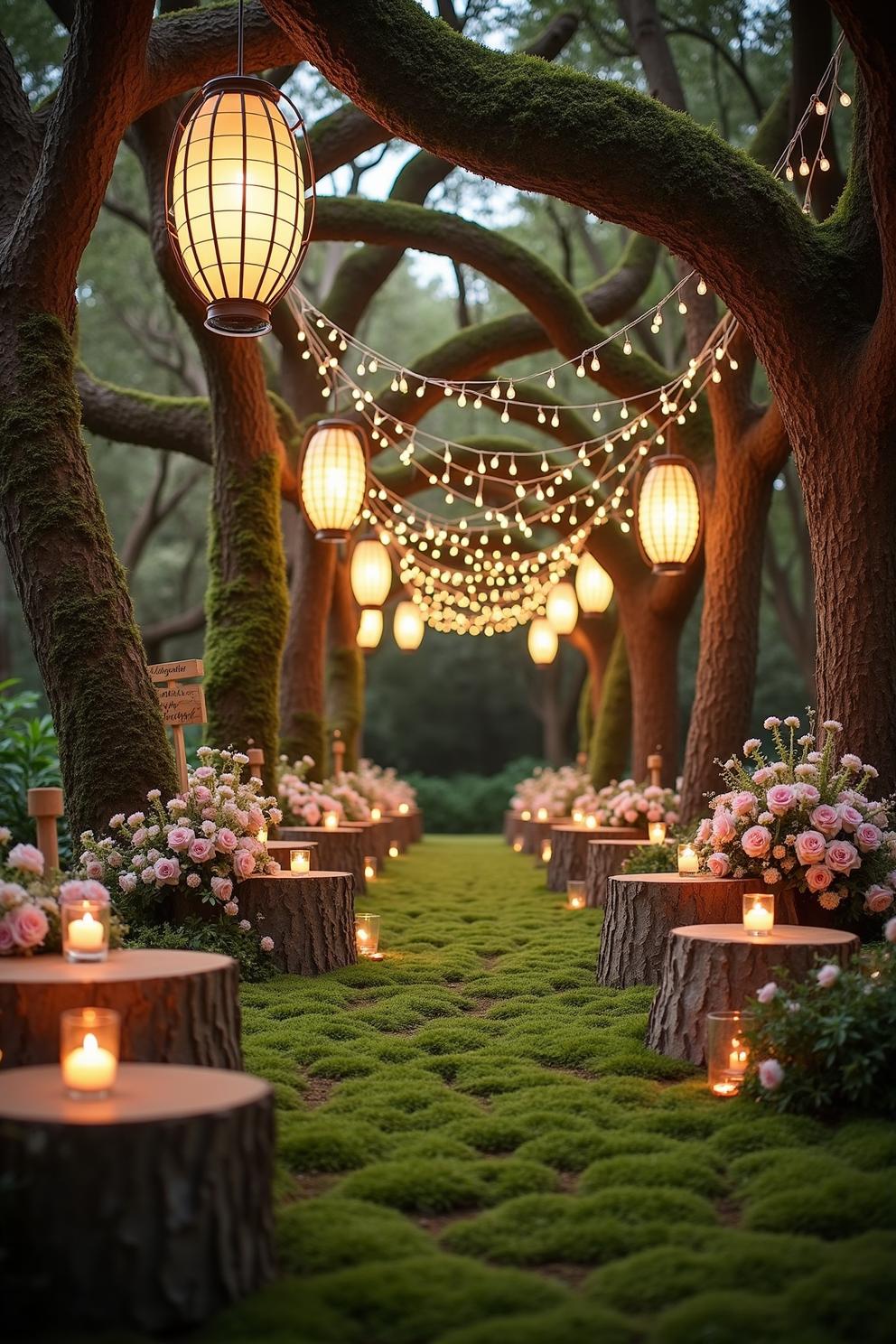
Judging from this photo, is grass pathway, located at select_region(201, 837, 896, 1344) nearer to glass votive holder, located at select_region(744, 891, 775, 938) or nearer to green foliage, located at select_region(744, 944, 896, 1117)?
green foliage, located at select_region(744, 944, 896, 1117)

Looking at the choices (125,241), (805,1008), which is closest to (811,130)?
(805,1008)

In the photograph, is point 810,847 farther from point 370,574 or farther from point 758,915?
point 370,574

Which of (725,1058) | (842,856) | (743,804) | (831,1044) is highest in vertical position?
(743,804)

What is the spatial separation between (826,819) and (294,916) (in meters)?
2.83

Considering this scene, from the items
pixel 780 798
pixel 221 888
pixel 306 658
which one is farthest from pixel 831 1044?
pixel 306 658

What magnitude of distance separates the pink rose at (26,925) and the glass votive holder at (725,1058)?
2266 millimetres

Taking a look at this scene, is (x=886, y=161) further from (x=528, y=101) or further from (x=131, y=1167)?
(x=131, y=1167)

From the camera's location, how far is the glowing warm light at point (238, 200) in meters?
4.43

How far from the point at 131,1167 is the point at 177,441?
30.5 ft

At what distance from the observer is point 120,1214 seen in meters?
2.68

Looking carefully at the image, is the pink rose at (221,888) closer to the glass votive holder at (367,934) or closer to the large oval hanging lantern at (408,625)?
the glass votive holder at (367,934)

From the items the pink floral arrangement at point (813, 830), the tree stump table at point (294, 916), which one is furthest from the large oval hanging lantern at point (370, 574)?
the pink floral arrangement at point (813, 830)

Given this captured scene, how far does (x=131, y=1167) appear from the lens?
2689 millimetres

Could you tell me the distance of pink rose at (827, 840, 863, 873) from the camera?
5857mm
